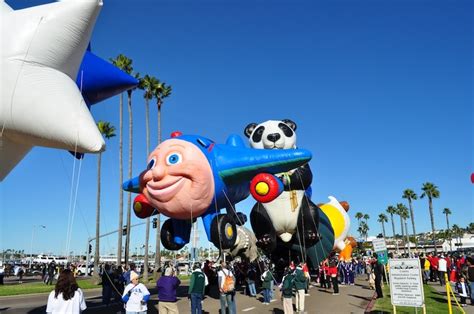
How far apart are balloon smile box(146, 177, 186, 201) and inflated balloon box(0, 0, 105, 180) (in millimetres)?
5088

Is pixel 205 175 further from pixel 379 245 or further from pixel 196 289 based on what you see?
pixel 379 245

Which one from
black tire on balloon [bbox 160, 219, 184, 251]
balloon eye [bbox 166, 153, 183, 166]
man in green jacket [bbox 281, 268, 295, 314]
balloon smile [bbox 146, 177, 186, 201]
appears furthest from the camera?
black tire on balloon [bbox 160, 219, 184, 251]

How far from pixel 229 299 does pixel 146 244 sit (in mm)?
20126

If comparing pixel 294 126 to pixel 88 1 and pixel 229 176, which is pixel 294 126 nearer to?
pixel 229 176

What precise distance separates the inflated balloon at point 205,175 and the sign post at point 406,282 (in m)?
4.93

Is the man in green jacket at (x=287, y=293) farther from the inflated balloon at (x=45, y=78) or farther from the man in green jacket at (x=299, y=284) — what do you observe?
the inflated balloon at (x=45, y=78)

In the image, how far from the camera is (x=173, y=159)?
12.6 m

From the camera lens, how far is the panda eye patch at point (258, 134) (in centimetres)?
1771

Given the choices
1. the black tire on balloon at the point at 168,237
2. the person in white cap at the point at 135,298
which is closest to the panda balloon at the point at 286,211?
the black tire on balloon at the point at 168,237

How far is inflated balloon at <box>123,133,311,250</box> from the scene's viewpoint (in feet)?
40.5

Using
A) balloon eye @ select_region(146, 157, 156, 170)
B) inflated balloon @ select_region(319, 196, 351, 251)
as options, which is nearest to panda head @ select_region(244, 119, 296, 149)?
balloon eye @ select_region(146, 157, 156, 170)

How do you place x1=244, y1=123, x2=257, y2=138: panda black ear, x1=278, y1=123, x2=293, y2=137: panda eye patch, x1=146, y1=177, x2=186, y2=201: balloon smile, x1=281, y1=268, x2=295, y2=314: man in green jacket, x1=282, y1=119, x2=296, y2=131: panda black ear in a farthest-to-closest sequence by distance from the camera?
x1=244, y1=123, x2=257, y2=138: panda black ear
x1=282, y1=119, x2=296, y2=131: panda black ear
x1=278, y1=123, x2=293, y2=137: panda eye patch
x1=146, y1=177, x2=186, y2=201: balloon smile
x1=281, y1=268, x2=295, y2=314: man in green jacket

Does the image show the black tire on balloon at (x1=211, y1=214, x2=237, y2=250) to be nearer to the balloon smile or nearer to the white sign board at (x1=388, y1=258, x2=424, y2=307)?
the balloon smile

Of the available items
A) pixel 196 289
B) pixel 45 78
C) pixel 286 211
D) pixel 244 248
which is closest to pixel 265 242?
pixel 244 248
